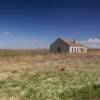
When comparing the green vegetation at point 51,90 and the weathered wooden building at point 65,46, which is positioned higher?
the weathered wooden building at point 65,46

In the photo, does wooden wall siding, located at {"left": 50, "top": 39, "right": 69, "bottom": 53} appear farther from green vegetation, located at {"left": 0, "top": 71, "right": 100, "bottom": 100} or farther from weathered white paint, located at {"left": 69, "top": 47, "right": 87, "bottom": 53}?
green vegetation, located at {"left": 0, "top": 71, "right": 100, "bottom": 100}

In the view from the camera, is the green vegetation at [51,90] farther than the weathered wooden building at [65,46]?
No

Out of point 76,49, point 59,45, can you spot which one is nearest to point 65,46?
point 59,45

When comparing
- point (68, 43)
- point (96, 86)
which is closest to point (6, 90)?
point (96, 86)

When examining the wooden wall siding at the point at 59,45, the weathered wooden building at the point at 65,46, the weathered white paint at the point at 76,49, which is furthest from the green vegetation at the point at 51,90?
the weathered white paint at the point at 76,49

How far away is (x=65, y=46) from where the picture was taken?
6594cm

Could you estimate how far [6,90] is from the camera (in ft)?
46.2

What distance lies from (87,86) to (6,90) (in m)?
5.30

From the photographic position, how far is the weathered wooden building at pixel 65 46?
65.4m

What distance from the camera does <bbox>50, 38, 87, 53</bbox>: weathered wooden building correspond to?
6539cm

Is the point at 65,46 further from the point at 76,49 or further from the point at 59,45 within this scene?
the point at 76,49

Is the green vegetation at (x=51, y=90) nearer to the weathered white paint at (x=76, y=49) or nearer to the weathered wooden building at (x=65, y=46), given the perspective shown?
the weathered wooden building at (x=65, y=46)

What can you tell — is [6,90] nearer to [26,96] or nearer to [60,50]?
[26,96]

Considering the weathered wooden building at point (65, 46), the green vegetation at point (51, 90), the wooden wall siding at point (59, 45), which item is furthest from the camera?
the wooden wall siding at point (59, 45)
